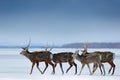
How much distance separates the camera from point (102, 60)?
1584 centimetres

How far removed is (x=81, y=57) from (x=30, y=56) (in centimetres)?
179

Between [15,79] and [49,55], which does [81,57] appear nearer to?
[49,55]

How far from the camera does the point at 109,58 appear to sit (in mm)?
15875

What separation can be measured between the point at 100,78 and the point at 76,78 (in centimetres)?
75

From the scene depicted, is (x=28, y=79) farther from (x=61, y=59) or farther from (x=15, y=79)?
(x=61, y=59)

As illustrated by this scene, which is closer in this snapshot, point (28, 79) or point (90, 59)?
point (28, 79)

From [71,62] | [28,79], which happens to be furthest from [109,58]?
[28,79]

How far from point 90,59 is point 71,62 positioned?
32.4 inches

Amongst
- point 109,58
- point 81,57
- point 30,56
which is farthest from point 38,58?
point 109,58

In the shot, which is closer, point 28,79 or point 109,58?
point 28,79

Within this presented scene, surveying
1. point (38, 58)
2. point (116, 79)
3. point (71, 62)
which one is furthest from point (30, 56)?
point (116, 79)

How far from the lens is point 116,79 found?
45.3 feet

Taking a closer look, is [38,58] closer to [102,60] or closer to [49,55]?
[49,55]

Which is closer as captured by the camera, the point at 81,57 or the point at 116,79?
the point at 116,79
